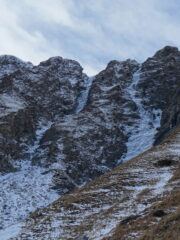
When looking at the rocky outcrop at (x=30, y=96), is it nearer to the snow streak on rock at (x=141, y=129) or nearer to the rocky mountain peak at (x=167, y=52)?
the snow streak on rock at (x=141, y=129)

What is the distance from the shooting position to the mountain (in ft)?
192

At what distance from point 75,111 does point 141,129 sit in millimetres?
21796

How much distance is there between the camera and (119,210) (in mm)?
22422

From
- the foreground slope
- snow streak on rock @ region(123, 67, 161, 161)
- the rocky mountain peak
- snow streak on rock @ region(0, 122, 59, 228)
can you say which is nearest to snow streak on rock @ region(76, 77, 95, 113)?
snow streak on rock @ region(123, 67, 161, 161)

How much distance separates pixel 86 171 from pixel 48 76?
2057 inches

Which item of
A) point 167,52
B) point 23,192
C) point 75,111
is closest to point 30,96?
point 75,111

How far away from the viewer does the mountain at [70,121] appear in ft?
192

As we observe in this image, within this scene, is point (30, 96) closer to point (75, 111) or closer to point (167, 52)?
point (75, 111)

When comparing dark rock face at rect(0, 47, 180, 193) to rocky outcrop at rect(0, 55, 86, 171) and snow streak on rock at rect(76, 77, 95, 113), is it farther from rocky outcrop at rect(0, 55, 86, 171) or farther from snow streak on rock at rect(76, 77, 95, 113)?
snow streak on rock at rect(76, 77, 95, 113)

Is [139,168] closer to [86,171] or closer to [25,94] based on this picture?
[86,171]

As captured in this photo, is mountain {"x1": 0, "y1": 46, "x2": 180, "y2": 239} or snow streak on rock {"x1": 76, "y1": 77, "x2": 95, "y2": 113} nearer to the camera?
mountain {"x1": 0, "y1": 46, "x2": 180, "y2": 239}

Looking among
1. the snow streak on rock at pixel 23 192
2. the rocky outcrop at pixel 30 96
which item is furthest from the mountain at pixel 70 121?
the rocky outcrop at pixel 30 96

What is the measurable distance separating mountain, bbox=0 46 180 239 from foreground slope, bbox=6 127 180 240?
4.97m

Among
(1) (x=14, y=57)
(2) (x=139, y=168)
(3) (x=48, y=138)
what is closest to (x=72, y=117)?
(3) (x=48, y=138)
